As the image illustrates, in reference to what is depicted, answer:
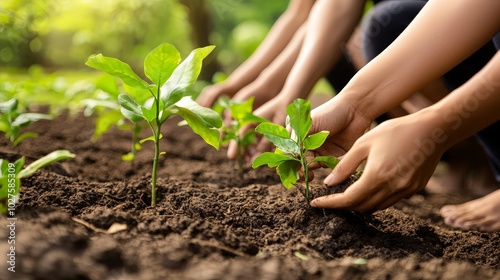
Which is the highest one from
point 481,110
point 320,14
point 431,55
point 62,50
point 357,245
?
point 62,50

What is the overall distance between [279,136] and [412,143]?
0.31 metres

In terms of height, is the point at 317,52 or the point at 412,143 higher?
the point at 317,52

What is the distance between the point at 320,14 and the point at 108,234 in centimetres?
149

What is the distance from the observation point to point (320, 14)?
2.21 metres

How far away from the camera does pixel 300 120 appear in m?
1.22

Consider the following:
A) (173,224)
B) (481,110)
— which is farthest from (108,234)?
(481,110)

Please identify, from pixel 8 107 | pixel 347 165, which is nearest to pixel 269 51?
pixel 8 107

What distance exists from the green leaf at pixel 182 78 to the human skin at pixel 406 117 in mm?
312

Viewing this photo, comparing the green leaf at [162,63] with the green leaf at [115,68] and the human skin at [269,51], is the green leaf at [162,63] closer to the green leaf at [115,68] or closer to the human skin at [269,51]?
the green leaf at [115,68]

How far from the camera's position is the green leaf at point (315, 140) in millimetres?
1194

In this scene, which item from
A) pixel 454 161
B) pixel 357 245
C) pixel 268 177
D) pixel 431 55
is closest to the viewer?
pixel 357 245

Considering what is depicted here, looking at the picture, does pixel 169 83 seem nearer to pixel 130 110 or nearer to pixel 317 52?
pixel 130 110

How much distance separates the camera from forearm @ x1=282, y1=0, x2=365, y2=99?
6.73 ft

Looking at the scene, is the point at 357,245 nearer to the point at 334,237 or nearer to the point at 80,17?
the point at 334,237
